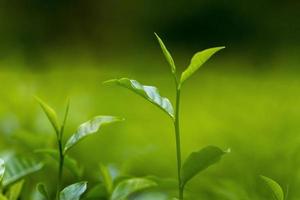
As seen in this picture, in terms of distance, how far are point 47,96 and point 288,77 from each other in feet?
5.66

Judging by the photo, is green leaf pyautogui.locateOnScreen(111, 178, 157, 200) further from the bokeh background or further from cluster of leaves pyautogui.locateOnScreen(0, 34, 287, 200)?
the bokeh background

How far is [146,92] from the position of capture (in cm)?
87

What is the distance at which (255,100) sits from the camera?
121 inches

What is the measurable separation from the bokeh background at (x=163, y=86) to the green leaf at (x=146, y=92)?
8.2 inches

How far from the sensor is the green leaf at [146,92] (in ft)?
2.80

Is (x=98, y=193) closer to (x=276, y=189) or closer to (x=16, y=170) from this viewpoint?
(x=16, y=170)

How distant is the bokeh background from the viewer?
157cm

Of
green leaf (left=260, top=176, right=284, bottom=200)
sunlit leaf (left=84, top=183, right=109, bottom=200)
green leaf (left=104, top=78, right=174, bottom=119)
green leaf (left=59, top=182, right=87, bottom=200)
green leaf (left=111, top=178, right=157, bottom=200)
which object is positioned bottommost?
sunlit leaf (left=84, top=183, right=109, bottom=200)

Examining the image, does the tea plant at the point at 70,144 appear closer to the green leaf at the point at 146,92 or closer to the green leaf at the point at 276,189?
the green leaf at the point at 146,92

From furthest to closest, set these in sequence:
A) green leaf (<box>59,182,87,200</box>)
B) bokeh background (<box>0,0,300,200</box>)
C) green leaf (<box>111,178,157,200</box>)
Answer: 1. bokeh background (<box>0,0,300,200</box>)
2. green leaf (<box>111,178,157,200</box>)
3. green leaf (<box>59,182,87,200</box>)

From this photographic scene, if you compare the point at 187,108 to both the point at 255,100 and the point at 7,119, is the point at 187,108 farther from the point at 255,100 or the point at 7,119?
the point at 7,119

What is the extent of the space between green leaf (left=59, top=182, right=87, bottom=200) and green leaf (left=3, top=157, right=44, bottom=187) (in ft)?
0.65

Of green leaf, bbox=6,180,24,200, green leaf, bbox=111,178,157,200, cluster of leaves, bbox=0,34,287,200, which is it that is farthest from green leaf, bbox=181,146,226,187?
green leaf, bbox=6,180,24,200

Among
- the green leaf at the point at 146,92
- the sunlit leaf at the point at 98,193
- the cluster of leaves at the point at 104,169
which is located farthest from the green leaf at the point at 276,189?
the sunlit leaf at the point at 98,193
